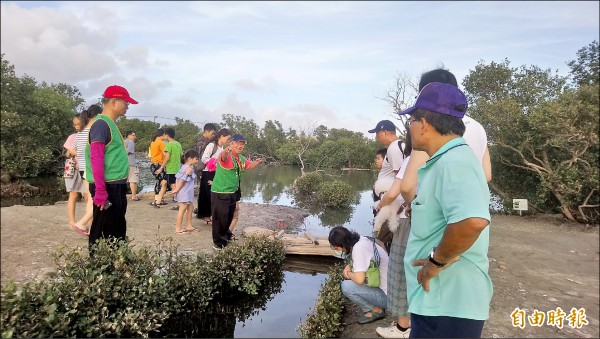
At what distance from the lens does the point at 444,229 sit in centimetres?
143

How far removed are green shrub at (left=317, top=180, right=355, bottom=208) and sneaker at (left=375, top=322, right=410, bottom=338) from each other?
34.8 feet

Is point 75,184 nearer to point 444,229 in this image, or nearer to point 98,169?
point 98,169

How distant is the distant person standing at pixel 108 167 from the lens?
3.38 m

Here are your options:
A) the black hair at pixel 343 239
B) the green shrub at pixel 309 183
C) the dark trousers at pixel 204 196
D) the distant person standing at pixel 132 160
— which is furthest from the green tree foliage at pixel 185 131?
the black hair at pixel 343 239

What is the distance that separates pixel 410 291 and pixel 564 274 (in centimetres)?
541

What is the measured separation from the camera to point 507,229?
977 cm

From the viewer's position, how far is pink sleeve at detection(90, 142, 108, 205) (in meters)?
3.37

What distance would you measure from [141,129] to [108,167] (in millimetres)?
35807

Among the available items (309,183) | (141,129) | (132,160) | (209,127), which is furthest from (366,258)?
(141,129)

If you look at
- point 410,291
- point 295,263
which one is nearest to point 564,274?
point 295,263

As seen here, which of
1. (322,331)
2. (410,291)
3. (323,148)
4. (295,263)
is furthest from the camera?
(323,148)

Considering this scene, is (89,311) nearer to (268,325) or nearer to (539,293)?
(268,325)

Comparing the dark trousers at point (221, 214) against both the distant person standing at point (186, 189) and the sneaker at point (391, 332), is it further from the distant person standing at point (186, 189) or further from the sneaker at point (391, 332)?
the sneaker at point (391, 332)

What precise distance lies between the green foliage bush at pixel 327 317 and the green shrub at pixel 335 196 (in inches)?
390
